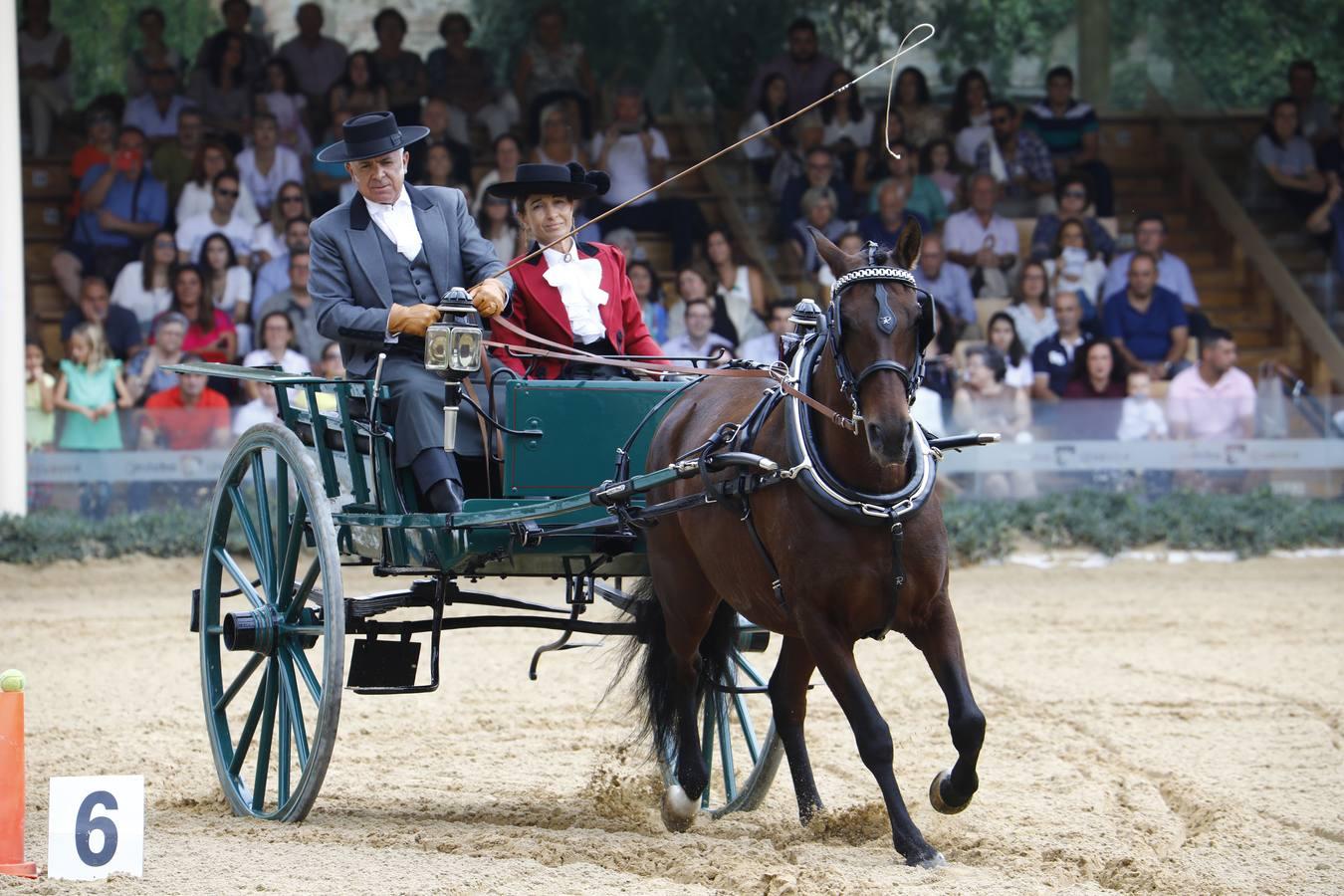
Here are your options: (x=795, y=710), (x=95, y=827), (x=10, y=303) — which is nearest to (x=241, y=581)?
(x=95, y=827)

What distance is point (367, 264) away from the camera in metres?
5.84

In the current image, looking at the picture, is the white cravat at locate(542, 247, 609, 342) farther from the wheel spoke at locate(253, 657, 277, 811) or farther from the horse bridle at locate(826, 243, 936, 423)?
the horse bridle at locate(826, 243, 936, 423)

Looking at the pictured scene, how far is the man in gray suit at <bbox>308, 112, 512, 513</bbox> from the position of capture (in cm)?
549

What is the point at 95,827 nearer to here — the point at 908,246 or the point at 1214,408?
the point at 908,246

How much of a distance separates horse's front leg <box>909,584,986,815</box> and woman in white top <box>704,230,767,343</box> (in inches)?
302

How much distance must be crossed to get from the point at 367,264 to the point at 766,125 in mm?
9345

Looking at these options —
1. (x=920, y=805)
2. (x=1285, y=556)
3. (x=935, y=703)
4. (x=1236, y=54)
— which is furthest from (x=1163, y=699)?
(x=1236, y=54)

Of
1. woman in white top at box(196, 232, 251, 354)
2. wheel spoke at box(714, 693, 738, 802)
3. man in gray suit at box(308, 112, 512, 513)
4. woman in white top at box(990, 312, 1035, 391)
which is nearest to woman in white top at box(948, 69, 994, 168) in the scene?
woman in white top at box(990, 312, 1035, 391)

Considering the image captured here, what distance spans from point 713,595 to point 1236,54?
13656 mm

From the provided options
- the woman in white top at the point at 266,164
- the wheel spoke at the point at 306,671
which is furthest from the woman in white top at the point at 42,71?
the wheel spoke at the point at 306,671

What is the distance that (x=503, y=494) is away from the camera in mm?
5547

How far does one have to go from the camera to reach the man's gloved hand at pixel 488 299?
216 inches

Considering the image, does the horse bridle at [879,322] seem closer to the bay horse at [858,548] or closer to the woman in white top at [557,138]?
the bay horse at [858,548]

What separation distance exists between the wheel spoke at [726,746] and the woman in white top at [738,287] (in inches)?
255
